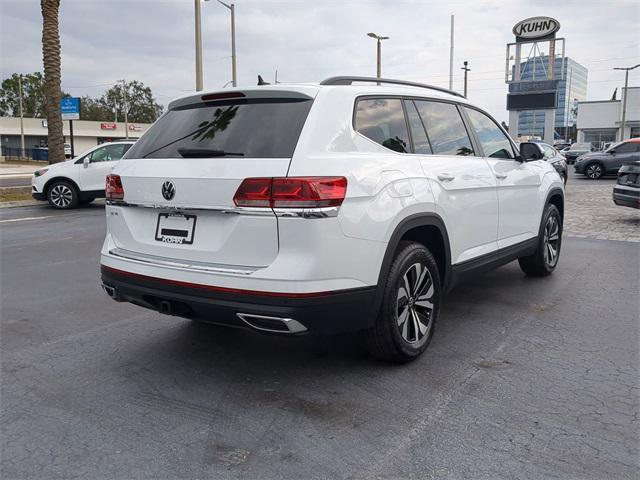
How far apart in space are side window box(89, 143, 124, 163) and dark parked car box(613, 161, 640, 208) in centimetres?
1127

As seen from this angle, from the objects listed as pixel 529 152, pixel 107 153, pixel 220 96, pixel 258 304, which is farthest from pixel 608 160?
pixel 258 304

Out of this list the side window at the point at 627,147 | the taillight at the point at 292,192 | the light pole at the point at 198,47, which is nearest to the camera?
the taillight at the point at 292,192

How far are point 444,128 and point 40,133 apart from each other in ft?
251

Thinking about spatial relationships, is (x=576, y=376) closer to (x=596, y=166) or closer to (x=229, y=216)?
(x=229, y=216)

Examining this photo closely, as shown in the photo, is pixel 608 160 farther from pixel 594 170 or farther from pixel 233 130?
pixel 233 130

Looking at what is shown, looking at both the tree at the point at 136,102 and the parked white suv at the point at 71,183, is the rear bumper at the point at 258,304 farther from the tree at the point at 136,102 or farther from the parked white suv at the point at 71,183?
the tree at the point at 136,102

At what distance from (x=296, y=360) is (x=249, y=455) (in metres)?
1.25

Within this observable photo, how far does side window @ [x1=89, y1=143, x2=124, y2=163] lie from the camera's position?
14.6m

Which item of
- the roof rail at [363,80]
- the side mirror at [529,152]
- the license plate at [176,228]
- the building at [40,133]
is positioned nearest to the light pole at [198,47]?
the side mirror at [529,152]

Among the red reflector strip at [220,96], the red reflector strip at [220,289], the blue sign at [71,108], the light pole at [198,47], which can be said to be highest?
the light pole at [198,47]

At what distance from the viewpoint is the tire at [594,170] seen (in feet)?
80.3

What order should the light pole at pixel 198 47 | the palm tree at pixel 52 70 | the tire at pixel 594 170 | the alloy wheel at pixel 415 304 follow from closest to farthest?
1. the alloy wheel at pixel 415 304
2. the palm tree at pixel 52 70
3. the light pole at pixel 198 47
4. the tire at pixel 594 170

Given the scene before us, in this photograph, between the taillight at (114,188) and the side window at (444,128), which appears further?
the side window at (444,128)

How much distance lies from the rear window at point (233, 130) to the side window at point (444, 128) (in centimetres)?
127
